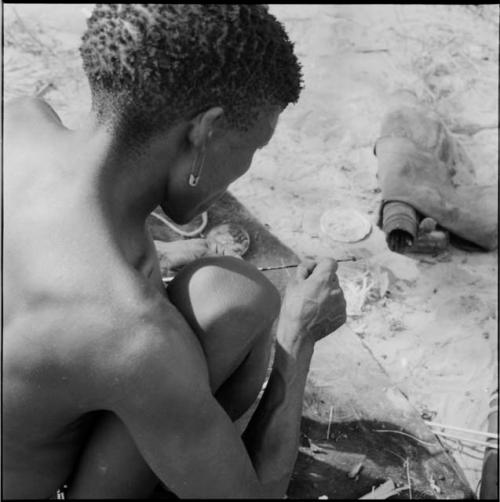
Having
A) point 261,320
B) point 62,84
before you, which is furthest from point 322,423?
point 62,84

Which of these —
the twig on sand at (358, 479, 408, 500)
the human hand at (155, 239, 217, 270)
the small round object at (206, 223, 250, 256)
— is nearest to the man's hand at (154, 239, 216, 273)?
the human hand at (155, 239, 217, 270)

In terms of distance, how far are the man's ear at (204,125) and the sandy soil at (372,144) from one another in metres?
1.85

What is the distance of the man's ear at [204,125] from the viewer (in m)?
1.69

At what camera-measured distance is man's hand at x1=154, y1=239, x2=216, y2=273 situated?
10.0ft

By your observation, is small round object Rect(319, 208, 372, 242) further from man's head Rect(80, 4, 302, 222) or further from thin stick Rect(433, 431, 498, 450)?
man's head Rect(80, 4, 302, 222)

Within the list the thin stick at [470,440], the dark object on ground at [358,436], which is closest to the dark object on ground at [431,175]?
the dark object on ground at [358,436]

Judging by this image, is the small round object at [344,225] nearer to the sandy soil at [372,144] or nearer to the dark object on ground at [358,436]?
the sandy soil at [372,144]

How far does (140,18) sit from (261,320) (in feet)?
2.69

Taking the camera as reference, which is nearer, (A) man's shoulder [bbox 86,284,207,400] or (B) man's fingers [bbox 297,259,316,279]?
(A) man's shoulder [bbox 86,284,207,400]

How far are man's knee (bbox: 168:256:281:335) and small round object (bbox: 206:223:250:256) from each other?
149cm

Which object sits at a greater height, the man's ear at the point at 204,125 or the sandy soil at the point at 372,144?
the man's ear at the point at 204,125

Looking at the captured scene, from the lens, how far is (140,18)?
1.63m

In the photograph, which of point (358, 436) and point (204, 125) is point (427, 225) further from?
point (204, 125)

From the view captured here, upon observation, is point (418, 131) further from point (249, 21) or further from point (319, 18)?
point (249, 21)
